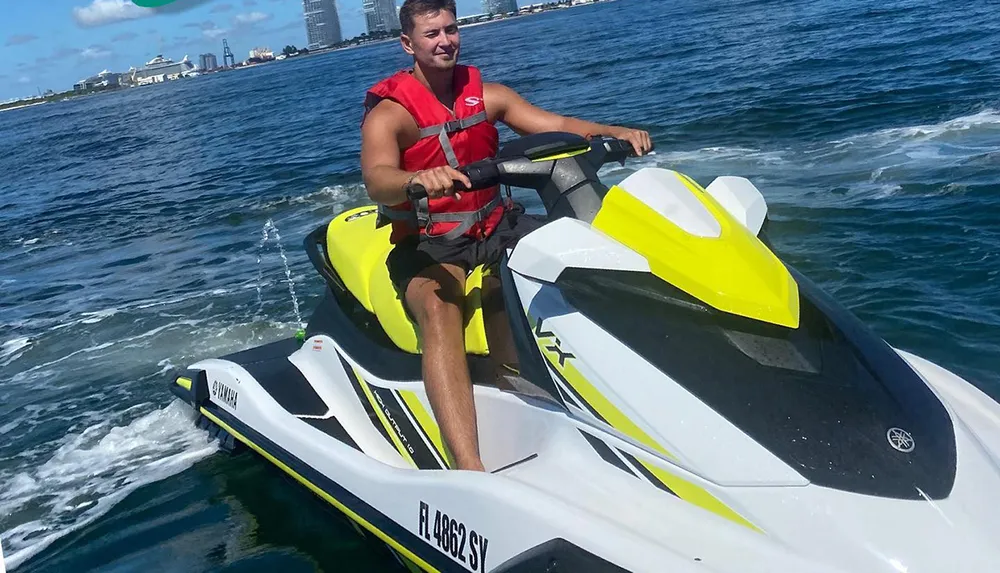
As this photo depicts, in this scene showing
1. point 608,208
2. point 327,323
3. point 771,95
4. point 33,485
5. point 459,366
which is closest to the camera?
point 608,208

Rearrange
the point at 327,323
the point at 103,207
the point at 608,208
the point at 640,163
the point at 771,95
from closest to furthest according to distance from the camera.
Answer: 1. the point at 608,208
2. the point at 327,323
3. the point at 640,163
4. the point at 771,95
5. the point at 103,207

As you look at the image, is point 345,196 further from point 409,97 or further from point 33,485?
point 409,97

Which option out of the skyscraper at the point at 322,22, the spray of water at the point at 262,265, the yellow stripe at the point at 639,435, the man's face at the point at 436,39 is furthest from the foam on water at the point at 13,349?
the skyscraper at the point at 322,22

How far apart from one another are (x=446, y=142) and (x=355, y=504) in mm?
1428

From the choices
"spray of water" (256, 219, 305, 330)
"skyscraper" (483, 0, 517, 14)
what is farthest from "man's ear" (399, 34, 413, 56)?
"skyscraper" (483, 0, 517, 14)

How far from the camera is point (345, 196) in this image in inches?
478

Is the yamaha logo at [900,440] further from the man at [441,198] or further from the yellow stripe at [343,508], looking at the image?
the yellow stripe at [343,508]

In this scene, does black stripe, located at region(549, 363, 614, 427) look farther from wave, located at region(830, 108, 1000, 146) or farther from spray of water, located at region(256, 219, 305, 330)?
wave, located at region(830, 108, 1000, 146)

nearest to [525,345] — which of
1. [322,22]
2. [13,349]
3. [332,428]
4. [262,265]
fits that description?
[332,428]

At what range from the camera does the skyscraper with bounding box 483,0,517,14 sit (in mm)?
104312

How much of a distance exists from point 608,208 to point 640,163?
8.92 meters

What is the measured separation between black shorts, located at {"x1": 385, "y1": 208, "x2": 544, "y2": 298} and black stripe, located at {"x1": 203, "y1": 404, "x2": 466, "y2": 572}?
0.83 metres

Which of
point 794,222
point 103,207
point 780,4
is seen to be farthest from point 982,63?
point 780,4

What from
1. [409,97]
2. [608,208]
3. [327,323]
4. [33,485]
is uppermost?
[409,97]
